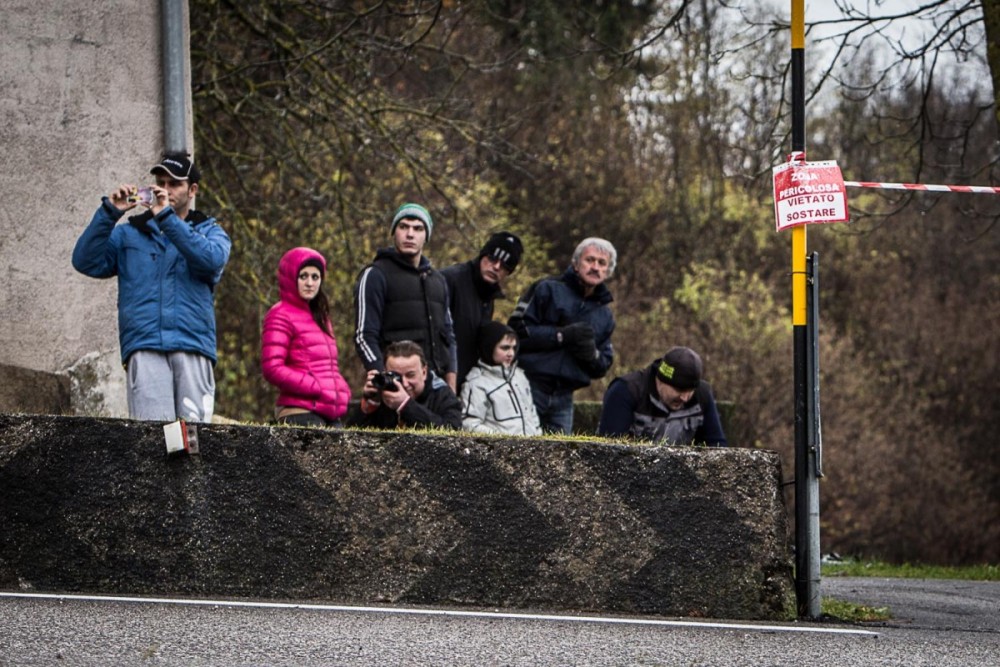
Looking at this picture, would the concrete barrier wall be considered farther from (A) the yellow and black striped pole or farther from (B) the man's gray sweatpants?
(B) the man's gray sweatpants

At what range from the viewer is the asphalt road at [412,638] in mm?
5727

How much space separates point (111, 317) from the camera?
973 cm

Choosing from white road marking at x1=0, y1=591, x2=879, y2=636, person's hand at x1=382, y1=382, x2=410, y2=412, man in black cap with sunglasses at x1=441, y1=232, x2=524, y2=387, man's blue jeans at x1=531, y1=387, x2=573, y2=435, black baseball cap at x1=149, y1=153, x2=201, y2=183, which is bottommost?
white road marking at x1=0, y1=591, x2=879, y2=636

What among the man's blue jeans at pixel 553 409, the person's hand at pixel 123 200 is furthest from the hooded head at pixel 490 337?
the person's hand at pixel 123 200

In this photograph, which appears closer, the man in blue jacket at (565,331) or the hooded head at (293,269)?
the hooded head at (293,269)

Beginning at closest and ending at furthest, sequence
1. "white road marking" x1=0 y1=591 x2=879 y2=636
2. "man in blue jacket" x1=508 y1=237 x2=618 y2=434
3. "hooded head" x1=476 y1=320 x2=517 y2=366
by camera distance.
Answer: "white road marking" x1=0 y1=591 x2=879 y2=636 < "hooded head" x1=476 y1=320 x2=517 y2=366 < "man in blue jacket" x1=508 y1=237 x2=618 y2=434

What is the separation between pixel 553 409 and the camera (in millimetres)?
10445

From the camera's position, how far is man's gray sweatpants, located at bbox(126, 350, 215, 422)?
8.07 m

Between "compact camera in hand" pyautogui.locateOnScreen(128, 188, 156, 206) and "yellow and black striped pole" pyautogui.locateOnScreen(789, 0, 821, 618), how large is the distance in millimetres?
3133

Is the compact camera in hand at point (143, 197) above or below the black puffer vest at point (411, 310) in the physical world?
above

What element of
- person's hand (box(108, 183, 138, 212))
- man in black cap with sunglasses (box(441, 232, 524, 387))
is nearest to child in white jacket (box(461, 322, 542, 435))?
man in black cap with sunglasses (box(441, 232, 524, 387))

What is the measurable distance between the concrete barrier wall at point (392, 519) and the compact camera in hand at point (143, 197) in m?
1.33

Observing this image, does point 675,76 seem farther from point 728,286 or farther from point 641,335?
point 641,335

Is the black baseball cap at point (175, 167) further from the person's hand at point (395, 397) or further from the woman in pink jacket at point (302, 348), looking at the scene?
the person's hand at point (395, 397)
